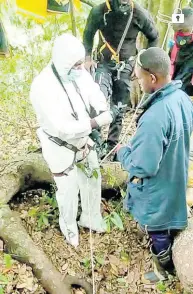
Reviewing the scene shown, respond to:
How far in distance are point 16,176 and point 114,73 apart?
1408mm

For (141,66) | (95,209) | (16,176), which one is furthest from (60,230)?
(141,66)

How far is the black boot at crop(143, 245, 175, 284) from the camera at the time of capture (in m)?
3.05

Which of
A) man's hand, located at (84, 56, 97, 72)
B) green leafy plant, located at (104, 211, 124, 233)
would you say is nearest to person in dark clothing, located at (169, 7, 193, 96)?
man's hand, located at (84, 56, 97, 72)

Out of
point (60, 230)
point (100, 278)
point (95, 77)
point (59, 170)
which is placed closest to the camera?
point (59, 170)

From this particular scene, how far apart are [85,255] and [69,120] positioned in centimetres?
127

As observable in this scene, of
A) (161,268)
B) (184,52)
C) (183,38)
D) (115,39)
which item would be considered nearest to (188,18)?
(183,38)

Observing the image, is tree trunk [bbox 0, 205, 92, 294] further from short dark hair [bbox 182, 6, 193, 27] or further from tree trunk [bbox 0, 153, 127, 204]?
short dark hair [bbox 182, 6, 193, 27]

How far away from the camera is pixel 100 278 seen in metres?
3.31

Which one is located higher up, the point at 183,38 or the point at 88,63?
the point at 183,38

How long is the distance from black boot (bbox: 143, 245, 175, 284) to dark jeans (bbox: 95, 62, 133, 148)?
Answer: 155 centimetres

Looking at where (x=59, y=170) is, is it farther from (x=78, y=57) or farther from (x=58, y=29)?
(x=58, y=29)

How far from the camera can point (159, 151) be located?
2.47 m

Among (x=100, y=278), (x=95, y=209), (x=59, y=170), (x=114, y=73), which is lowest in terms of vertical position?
(x=100, y=278)

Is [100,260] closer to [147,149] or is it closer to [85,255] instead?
[85,255]
